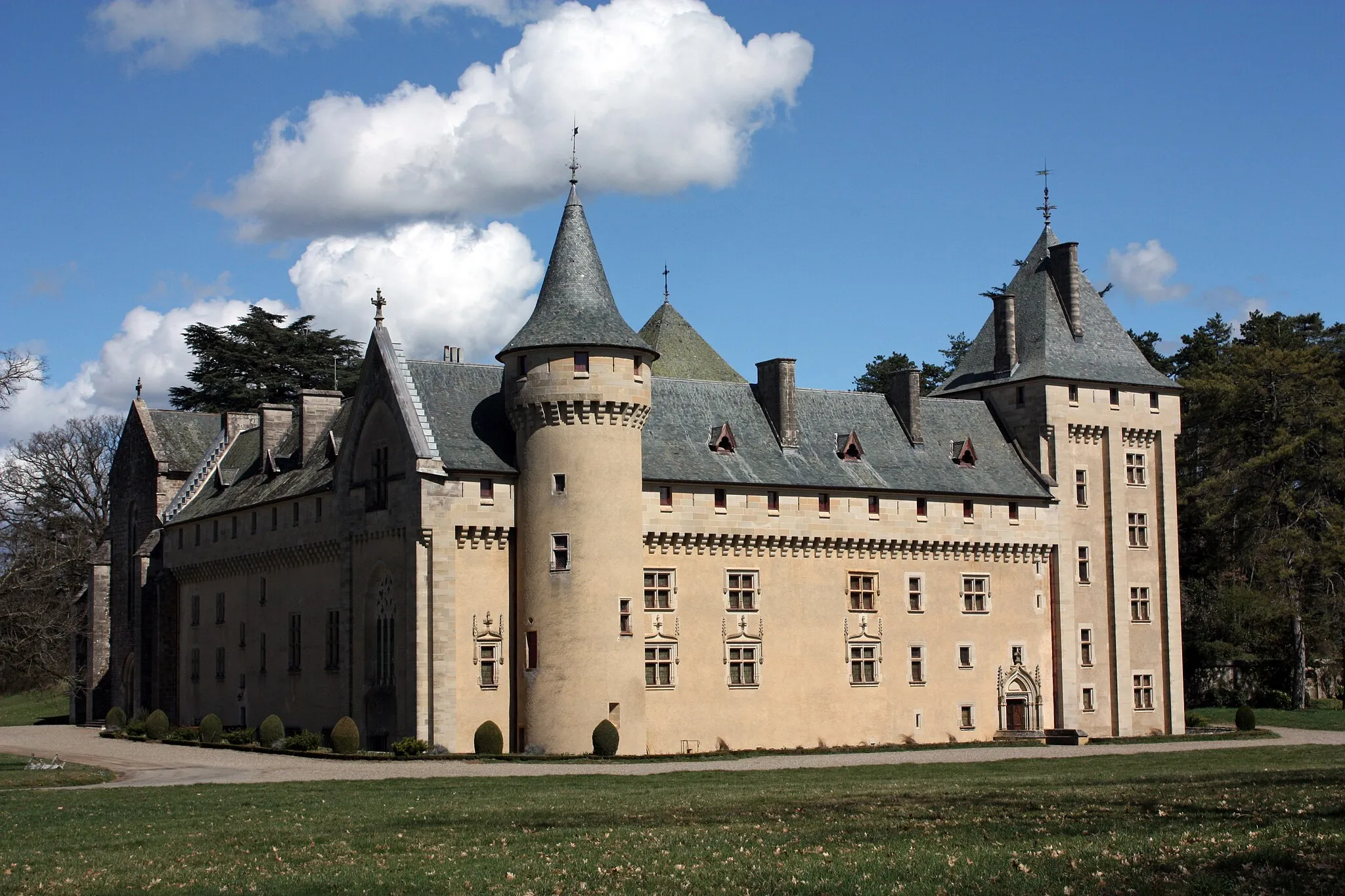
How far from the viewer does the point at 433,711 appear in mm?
42188

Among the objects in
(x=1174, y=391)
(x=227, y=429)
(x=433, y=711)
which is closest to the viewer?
(x=433, y=711)

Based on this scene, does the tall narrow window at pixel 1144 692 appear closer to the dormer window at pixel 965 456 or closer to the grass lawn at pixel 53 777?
the dormer window at pixel 965 456

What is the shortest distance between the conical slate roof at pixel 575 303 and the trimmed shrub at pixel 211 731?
1438 cm

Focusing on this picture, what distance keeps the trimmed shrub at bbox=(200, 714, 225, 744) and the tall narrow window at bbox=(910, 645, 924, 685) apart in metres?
20.3

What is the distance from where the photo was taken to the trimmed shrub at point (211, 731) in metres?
47.8

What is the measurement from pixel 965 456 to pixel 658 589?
474 inches

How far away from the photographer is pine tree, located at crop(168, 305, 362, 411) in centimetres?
7762

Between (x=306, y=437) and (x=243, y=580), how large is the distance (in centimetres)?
551

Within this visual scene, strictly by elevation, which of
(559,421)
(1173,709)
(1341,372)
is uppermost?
(1341,372)

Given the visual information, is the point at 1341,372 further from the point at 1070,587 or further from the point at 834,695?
the point at 834,695

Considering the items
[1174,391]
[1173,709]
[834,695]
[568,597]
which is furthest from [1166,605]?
[568,597]

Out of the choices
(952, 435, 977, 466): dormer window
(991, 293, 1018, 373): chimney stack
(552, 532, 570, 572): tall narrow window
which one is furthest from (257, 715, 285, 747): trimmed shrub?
(991, 293, 1018, 373): chimney stack

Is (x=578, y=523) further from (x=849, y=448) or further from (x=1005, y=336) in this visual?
(x=1005, y=336)

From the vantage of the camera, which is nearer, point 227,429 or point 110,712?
point 110,712
